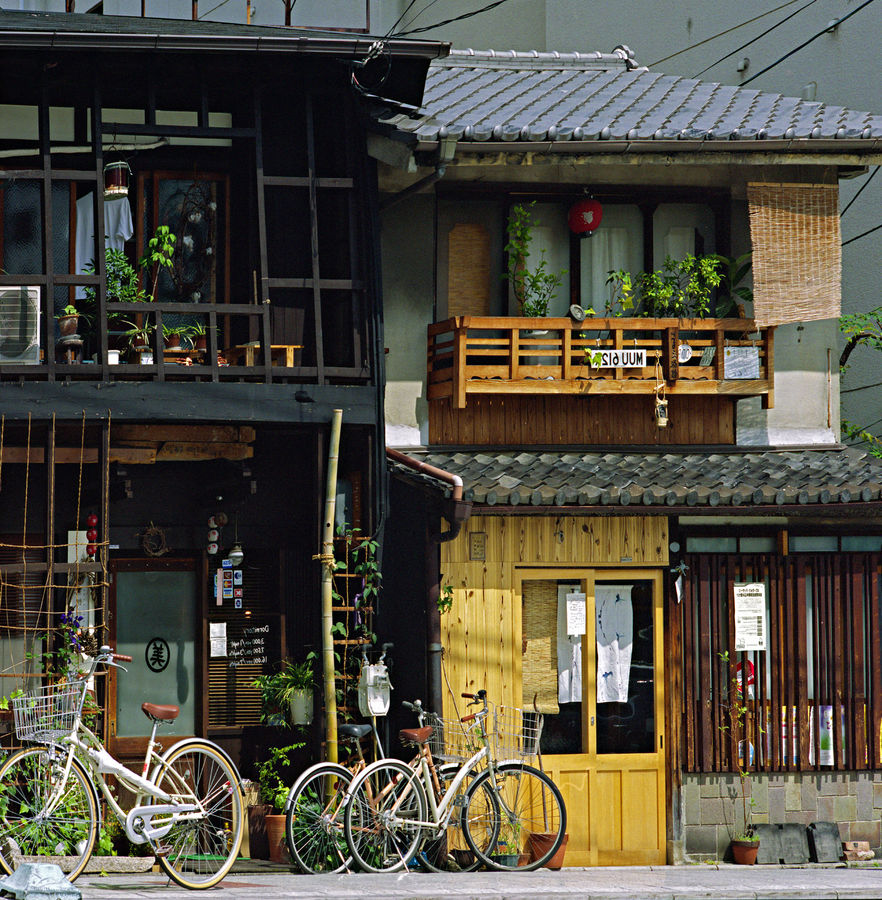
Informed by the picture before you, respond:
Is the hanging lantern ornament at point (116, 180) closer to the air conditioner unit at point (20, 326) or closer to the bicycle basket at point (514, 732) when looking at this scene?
the air conditioner unit at point (20, 326)

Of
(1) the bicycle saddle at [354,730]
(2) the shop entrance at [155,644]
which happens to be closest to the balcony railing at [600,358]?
(2) the shop entrance at [155,644]

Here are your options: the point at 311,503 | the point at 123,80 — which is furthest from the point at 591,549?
the point at 123,80

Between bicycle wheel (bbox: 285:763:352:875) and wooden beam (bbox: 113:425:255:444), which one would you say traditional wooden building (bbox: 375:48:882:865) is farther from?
wooden beam (bbox: 113:425:255:444)

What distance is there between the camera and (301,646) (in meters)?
15.2

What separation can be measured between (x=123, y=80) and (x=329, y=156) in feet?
7.36

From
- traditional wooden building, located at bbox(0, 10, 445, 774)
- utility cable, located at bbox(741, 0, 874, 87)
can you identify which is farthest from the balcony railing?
utility cable, located at bbox(741, 0, 874, 87)

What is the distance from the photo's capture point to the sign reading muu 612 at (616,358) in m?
15.3

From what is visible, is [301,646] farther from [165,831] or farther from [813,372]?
[813,372]

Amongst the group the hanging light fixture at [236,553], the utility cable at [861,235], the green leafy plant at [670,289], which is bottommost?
the hanging light fixture at [236,553]

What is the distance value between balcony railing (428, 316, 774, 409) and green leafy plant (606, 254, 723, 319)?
28cm

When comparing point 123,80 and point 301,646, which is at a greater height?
point 123,80

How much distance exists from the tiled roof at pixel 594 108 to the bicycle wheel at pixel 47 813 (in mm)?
6753

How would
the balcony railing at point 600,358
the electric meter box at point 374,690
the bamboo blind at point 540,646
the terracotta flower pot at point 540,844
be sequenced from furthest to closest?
the balcony railing at point 600,358, the bamboo blind at point 540,646, the electric meter box at point 374,690, the terracotta flower pot at point 540,844

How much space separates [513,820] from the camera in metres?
13.2
